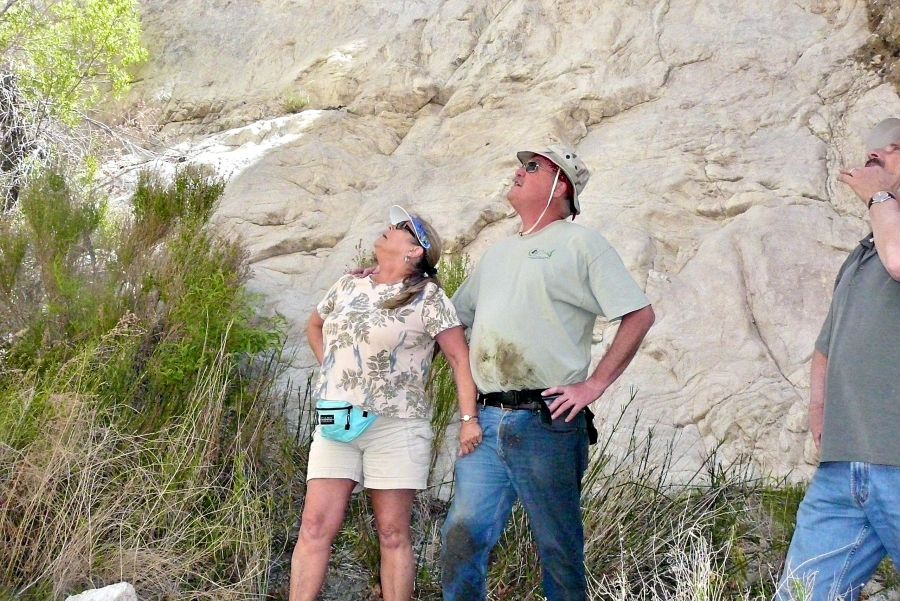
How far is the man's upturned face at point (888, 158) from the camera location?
3.18 metres

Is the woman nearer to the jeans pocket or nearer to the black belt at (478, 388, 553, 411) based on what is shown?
the black belt at (478, 388, 553, 411)

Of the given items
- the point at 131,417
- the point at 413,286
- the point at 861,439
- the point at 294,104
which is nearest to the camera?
the point at 861,439

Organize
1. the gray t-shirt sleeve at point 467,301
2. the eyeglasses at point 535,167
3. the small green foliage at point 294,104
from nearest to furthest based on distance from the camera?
the eyeglasses at point 535,167 < the gray t-shirt sleeve at point 467,301 < the small green foliage at point 294,104

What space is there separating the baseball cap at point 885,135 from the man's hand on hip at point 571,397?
1.30m

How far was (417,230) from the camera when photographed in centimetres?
414

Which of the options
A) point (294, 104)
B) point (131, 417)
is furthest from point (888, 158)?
point (294, 104)

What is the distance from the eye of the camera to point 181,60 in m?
14.3

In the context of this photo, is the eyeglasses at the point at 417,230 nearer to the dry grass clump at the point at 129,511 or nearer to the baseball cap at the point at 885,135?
the dry grass clump at the point at 129,511

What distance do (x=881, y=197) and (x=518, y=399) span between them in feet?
4.82

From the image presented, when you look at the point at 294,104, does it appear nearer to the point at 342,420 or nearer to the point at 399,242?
the point at 399,242

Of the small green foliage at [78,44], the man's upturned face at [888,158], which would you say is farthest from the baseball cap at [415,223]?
the small green foliage at [78,44]

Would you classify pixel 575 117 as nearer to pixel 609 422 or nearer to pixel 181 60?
pixel 609 422

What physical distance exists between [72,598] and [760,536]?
3369 mm

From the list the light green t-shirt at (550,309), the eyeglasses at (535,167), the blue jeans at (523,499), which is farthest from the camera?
the eyeglasses at (535,167)
